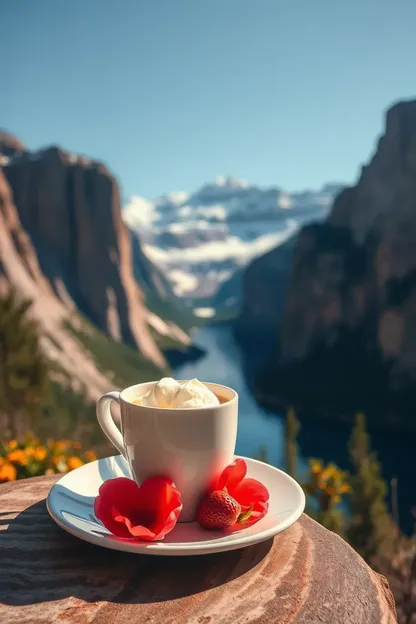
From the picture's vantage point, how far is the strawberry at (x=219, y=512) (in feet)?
9.06

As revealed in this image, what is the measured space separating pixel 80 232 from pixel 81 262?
241 inches

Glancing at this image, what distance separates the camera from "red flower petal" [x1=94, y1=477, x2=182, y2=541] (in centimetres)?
256

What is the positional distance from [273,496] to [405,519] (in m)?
52.5

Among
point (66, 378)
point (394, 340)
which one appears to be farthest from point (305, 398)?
point (66, 378)

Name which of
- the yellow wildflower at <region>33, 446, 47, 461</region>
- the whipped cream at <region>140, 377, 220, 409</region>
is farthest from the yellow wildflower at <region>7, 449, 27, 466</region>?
the whipped cream at <region>140, 377, 220, 409</region>

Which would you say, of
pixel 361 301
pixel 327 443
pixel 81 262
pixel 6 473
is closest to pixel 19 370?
pixel 6 473

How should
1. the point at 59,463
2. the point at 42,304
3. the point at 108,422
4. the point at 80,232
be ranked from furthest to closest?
1. the point at 80,232
2. the point at 42,304
3. the point at 59,463
4. the point at 108,422

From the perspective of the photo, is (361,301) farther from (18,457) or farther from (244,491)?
(244,491)

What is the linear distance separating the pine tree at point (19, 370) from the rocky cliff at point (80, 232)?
9027 centimetres

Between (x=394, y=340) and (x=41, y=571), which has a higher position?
(x=41, y=571)

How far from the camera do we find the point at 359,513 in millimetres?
22547

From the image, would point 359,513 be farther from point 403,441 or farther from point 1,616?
point 403,441

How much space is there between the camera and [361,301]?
10069 cm

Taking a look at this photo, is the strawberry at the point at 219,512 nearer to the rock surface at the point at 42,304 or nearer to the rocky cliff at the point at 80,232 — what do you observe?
the rock surface at the point at 42,304
